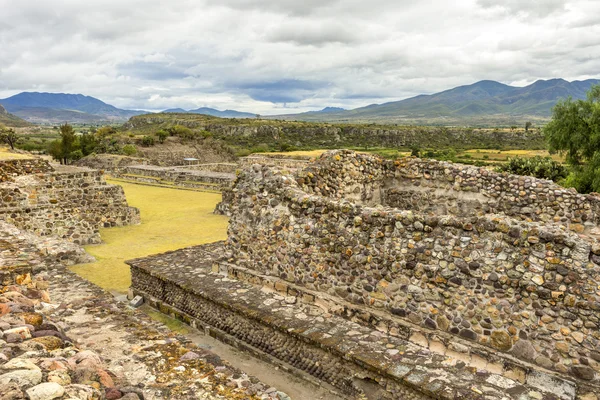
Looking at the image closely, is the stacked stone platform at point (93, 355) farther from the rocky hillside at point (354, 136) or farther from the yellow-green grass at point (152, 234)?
the rocky hillside at point (354, 136)

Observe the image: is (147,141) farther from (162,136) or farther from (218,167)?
(218,167)

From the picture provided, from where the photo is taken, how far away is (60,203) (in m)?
13.4

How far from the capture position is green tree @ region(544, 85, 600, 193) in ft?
65.1

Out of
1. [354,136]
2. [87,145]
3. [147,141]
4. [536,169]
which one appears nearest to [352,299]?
[536,169]

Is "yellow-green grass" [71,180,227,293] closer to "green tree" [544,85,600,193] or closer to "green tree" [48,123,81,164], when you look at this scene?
"green tree" [544,85,600,193]

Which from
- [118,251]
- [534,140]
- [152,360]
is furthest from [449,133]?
[152,360]

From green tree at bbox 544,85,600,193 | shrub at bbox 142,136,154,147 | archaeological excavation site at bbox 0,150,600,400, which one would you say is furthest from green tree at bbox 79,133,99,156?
green tree at bbox 544,85,600,193

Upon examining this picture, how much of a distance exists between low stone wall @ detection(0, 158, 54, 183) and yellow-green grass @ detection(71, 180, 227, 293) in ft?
9.31

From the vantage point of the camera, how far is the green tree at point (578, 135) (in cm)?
1983

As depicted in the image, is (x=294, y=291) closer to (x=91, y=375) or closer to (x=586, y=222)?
(x=91, y=375)

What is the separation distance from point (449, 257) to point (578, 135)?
65.7ft

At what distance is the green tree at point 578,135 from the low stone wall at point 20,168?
72.0ft

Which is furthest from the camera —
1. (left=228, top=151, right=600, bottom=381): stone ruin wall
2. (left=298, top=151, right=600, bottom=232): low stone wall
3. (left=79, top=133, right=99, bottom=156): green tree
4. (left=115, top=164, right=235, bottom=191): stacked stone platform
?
(left=79, top=133, right=99, bottom=156): green tree

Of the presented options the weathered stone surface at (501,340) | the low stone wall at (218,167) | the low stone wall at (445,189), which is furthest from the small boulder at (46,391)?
the low stone wall at (218,167)
